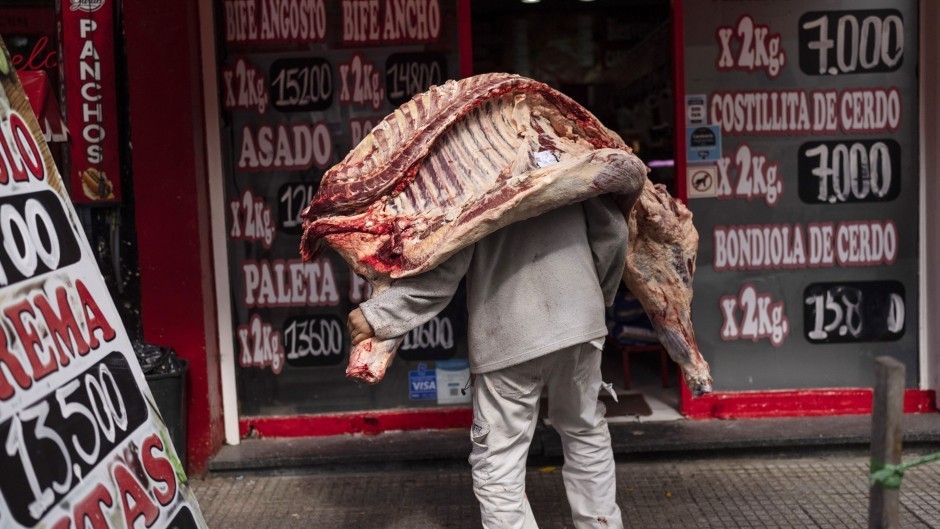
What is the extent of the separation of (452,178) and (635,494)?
2314 mm

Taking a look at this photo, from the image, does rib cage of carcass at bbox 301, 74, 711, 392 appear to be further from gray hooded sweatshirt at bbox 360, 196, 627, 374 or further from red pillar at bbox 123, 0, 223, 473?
red pillar at bbox 123, 0, 223, 473

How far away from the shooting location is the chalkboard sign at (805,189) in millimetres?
5762

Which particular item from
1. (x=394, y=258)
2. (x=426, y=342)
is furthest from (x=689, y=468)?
(x=394, y=258)

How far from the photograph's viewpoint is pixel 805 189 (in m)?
5.87

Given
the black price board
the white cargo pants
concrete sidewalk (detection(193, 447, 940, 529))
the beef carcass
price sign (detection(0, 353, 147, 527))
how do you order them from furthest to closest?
the black price board
concrete sidewalk (detection(193, 447, 940, 529))
the beef carcass
the white cargo pants
price sign (detection(0, 353, 147, 527))

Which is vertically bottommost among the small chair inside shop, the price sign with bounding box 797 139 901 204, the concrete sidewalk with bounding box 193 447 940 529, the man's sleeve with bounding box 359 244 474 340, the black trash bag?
the concrete sidewalk with bounding box 193 447 940 529

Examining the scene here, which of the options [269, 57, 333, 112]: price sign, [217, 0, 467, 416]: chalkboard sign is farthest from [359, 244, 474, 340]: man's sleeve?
[269, 57, 333, 112]: price sign

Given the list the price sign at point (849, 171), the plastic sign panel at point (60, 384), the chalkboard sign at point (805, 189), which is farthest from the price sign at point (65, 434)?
the price sign at point (849, 171)

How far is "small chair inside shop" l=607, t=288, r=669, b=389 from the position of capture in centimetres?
664

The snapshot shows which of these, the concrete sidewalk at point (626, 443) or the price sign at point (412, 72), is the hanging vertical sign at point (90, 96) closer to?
the price sign at point (412, 72)

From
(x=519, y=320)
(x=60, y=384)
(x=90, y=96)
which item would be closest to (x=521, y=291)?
(x=519, y=320)

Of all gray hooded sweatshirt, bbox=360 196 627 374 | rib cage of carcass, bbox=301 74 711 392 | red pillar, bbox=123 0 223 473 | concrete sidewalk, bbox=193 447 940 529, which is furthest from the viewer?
red pillar, bbox=123 0 223 473

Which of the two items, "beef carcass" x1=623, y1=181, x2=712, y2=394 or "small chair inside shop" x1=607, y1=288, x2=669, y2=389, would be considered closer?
"beef carcass" x1=623, y1=181, x2=712, y2=394

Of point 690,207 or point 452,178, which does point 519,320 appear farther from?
point 690,207
